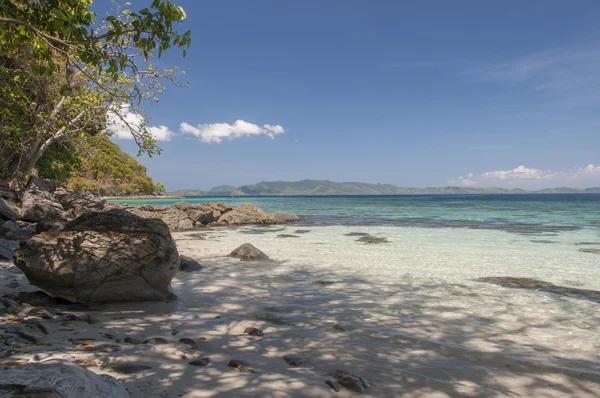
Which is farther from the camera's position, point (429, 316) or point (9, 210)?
point (9, 210)

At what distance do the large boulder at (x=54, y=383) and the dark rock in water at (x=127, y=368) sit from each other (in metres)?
0.82

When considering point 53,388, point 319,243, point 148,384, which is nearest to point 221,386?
point 148,384

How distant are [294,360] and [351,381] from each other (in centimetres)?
76

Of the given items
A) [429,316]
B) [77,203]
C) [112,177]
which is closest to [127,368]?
[429,316]

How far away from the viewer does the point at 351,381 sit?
11.5ft

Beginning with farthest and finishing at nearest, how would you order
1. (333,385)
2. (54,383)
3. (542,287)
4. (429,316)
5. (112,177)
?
(112,177) → (542,287) → (429,316) → (333,385) → (54,383)

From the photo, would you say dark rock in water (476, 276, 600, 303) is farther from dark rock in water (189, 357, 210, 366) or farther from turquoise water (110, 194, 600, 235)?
turquoise water (110, 194, 600, 235)

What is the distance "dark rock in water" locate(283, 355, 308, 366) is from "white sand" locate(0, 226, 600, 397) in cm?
8

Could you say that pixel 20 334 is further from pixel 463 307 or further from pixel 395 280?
pixel 395 280

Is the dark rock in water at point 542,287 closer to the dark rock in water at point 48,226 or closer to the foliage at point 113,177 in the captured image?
the dark rock in water at point 48,226

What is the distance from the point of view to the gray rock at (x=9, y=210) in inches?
571

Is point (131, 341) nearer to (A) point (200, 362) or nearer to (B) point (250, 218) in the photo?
Result: (A) point (200, 362)

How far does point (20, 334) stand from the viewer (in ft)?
13.2

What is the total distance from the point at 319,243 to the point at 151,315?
11.1 m
